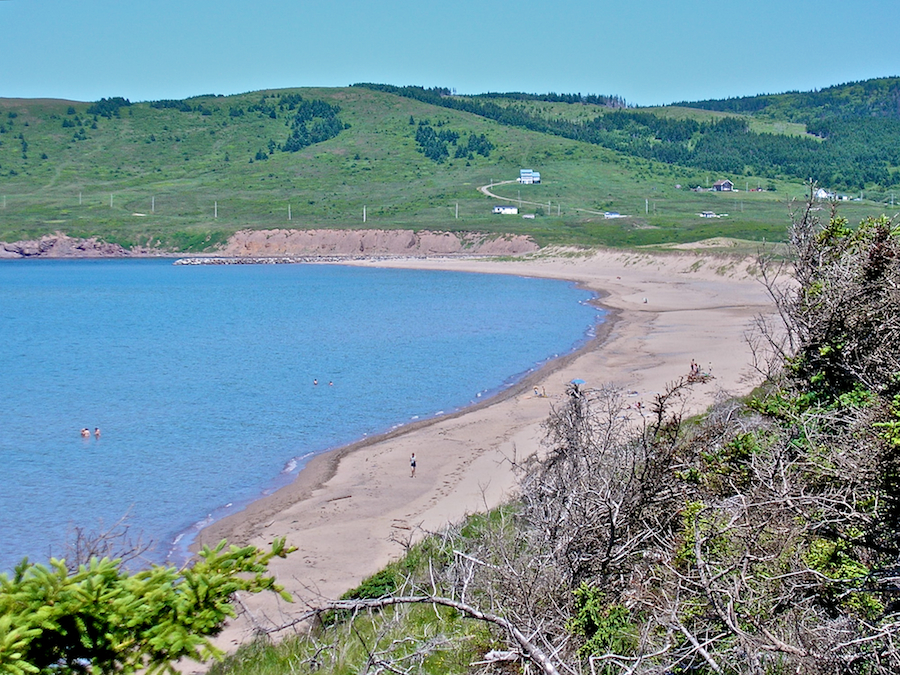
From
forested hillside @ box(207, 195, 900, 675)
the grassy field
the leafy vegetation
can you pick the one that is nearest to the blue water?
forested hillside @ box(207, 195, 900, 675)

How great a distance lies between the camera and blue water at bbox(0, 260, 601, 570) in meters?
18.3

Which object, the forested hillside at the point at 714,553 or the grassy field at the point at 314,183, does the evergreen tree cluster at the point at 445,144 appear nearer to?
the grassy field at the point at 314,183

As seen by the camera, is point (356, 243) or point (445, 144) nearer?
point (356, 243)

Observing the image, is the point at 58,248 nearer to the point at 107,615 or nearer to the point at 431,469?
the point at 431,469

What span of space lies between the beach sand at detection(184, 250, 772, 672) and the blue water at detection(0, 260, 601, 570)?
4.35ft

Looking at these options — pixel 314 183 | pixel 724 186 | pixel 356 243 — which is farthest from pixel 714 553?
pixel 314 183

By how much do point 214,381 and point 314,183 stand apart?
122m

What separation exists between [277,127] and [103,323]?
145 meters

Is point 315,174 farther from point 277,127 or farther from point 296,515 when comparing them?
point 296,515

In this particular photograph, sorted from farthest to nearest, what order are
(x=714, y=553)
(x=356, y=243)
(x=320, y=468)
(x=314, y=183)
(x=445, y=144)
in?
1. (x=445, y=144)
2. (x=314, y=183)
3. (x=356, y=243)
4. (x=320, y=468)
5. (x=714, y=553)

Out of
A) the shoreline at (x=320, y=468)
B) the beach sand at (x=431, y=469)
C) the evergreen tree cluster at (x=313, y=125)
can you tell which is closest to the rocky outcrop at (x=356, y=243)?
the evergreen tree cluster at (x=313, y=125)

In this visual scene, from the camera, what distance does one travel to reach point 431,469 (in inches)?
757

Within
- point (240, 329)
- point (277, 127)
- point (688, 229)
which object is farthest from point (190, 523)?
point (277, 127)

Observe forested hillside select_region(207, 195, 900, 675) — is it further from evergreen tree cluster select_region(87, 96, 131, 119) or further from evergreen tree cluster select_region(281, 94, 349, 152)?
evergreen tree cluster select_region(87, 96, 131, 119)
